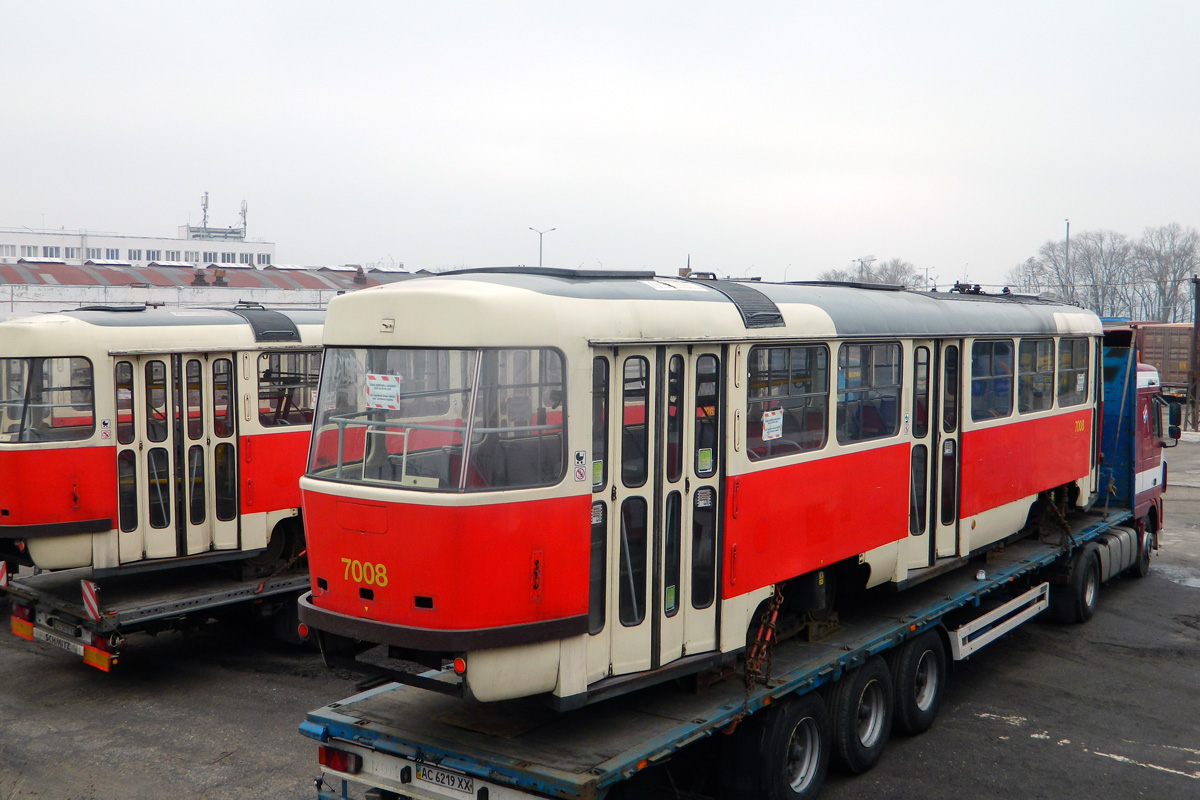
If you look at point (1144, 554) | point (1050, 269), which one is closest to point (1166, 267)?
point (1050, 269)

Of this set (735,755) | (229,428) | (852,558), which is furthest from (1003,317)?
(229,428)

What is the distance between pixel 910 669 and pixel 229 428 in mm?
6704

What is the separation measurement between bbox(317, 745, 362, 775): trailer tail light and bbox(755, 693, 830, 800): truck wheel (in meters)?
2.48

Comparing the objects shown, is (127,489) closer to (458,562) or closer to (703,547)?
(458,562)

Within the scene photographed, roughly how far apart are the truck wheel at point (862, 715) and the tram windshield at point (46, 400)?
6.85 metres

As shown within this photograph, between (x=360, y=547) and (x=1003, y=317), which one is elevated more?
(x=1003, y=317)

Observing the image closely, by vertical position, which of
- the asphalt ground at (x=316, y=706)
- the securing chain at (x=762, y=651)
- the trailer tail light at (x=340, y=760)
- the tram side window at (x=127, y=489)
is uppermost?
the tram side window at (x=127, y=489)

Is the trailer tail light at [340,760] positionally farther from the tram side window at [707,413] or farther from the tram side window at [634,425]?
the tram side window at [707,413]

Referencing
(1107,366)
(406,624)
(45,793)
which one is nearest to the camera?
(406,624)

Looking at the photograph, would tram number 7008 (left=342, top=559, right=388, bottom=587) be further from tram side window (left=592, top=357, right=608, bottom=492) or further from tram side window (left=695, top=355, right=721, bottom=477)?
tram side window (left=695, top=355, right=721, bottom=477)

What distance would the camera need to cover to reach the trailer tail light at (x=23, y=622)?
31.5 feet

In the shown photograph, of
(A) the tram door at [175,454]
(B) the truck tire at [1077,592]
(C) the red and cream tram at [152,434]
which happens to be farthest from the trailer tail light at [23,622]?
(B) the truck tire at [1077,592]

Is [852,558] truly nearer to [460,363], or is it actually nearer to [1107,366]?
[460,363]

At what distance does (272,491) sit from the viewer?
402 inches
